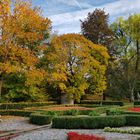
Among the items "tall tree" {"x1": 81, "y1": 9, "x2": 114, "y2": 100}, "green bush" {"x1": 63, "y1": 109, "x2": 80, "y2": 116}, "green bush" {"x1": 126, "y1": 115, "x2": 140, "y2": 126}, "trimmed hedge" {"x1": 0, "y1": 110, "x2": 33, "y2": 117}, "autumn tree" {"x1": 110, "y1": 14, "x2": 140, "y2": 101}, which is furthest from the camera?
"autumn tree" {"x1": 110, "y1": 14, "x2": 140, "y2": 101}

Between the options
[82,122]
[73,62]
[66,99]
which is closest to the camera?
[82,122]

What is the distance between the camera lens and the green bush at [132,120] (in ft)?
63.9

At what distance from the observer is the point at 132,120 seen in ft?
64.5

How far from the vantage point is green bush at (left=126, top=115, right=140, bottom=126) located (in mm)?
19484

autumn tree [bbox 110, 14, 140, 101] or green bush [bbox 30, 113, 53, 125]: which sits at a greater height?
autumn tree [bbox 110, 14, 140, 101]

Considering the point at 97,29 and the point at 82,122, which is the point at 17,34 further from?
the point at 97,29

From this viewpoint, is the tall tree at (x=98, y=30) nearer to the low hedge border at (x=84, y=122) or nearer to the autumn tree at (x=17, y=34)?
the autumn tree at (x=17, y=34)

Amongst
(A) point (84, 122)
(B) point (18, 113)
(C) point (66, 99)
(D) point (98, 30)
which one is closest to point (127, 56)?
(D) point (98, 30)

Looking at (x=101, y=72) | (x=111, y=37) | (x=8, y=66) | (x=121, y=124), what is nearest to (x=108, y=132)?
(x=121, y=124)

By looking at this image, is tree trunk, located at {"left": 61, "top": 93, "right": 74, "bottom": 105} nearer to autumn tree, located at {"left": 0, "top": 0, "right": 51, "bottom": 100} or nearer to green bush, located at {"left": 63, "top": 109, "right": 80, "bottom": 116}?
autumn tree, located at {"left": 0, "top": 0, "right": 51, "bottom": 100}

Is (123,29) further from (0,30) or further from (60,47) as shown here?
(0,30)

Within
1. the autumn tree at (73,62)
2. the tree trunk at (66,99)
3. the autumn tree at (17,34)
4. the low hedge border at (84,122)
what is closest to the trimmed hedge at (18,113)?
the autumn tree at (17,34)

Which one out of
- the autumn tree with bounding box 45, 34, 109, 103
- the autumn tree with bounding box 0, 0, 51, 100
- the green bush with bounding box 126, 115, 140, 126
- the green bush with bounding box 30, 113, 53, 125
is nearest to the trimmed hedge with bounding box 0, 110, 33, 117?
the autumn tree with bounding box 0, 0, 51, 100

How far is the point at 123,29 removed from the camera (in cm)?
5441
